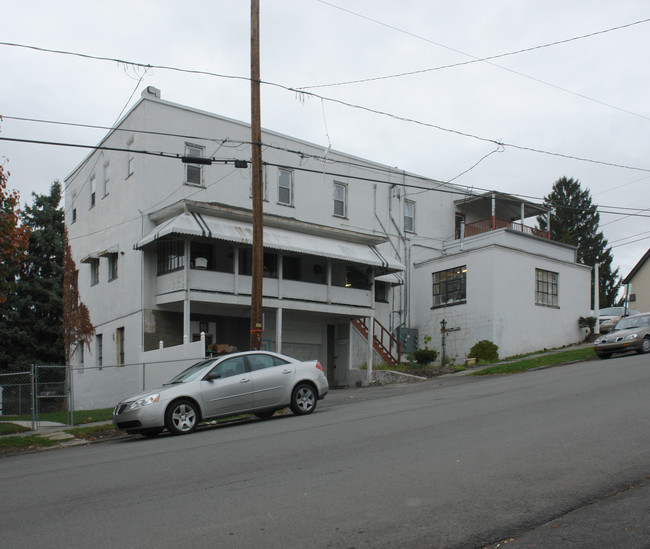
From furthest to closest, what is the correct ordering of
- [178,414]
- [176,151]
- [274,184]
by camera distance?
[274,184] < [176,151] < [178,414]

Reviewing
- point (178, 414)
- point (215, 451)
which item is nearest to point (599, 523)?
point (215, 451)

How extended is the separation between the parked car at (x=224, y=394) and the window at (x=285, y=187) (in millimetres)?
13974

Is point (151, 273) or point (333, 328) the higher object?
point (151, 273)

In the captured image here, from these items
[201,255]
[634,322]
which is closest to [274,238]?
[201,255]

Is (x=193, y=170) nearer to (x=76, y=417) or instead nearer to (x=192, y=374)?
(x=76, y=417)

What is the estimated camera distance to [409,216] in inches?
1298

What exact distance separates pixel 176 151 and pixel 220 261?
4630 millimetres

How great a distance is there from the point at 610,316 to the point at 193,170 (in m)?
21.9

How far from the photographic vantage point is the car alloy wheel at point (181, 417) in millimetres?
13023

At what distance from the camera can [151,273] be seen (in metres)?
23.8

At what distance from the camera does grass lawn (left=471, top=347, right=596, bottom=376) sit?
73.8 ft

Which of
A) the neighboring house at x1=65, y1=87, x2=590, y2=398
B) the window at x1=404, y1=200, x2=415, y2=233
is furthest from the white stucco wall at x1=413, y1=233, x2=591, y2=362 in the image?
the window at x1=404, y1=200, x2=415, y2=233

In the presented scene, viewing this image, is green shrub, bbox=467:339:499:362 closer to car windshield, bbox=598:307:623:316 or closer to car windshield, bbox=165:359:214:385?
car windshield, bbox=598:307:623:316

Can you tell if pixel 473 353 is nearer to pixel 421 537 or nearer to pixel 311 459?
pixel 311 459
